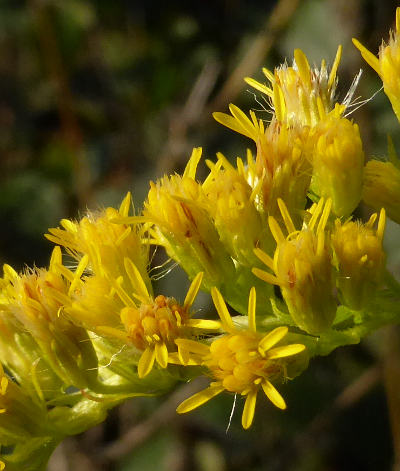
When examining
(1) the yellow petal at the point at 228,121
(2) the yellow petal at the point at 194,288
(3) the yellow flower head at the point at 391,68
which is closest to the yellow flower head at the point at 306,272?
(2) the yellow petal at the point at 194,288

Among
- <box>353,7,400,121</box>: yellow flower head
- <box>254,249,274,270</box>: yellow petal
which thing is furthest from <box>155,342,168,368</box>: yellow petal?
<box>353,7,400,121</box>: yellow flower head

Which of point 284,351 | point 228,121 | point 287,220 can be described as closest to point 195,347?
point 284,351

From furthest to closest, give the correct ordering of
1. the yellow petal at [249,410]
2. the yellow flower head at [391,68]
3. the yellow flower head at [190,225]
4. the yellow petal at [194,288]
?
the yellow flower head at [391,68] < the yellow flower head at [190,225] < the yellow petal at [194,288] < the yellow petal at [249,410]

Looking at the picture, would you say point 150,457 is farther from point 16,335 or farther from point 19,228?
point 16,335

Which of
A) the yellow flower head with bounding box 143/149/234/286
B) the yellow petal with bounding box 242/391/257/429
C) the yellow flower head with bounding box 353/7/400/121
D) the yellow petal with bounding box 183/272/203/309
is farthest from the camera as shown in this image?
the yellow flower head with bounding box 353/7/400/121

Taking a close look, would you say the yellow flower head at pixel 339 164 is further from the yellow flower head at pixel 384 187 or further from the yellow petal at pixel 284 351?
the yellow petal at pixel 284 351

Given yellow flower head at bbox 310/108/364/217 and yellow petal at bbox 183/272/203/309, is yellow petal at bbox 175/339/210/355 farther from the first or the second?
yellow flower head at bbox 310/108/364/217

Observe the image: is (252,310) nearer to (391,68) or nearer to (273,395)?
(273,395)
